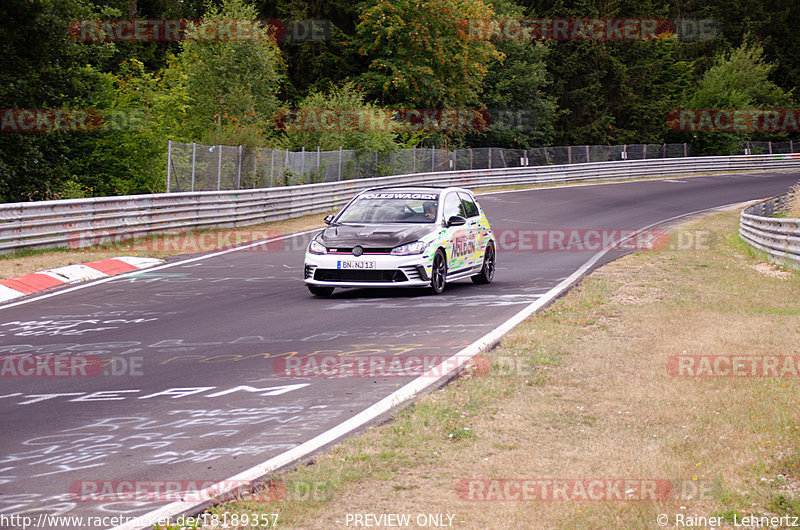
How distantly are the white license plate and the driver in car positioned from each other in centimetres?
151

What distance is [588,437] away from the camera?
19.3 feet

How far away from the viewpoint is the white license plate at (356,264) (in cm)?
1298

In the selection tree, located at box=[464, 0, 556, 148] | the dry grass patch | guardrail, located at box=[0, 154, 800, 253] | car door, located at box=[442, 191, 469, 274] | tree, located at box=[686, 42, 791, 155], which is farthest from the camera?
tree, located at box=[686, 42, 791, 155]

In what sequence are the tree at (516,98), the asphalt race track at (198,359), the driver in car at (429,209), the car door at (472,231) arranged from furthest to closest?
the tree at (516,98), the car door at (472,231), the driver in car at (429,209), the asphalt race track at (198,359)

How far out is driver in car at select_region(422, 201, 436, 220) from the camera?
14.0 meters

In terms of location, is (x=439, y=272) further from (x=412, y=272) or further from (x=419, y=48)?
(x=419, y=48)

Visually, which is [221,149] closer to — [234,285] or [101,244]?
[101,244]

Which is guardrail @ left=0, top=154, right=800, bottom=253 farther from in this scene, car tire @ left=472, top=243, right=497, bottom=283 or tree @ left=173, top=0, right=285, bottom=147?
car tire @ left=472, top=243, right=497, bottom=283

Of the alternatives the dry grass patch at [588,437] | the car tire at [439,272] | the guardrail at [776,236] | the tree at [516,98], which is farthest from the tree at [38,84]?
the tree at [516,98]

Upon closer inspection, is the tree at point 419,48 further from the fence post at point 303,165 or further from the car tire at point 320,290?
the car tire at point 320,290

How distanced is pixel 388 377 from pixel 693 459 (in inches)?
125

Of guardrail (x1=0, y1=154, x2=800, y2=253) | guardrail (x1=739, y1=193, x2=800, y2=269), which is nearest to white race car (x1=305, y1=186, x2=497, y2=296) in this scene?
guardrail (x1=739, y1=193, x2=800, y2=269)

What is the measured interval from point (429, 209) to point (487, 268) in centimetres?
185

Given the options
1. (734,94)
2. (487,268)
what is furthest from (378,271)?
(734,94)
